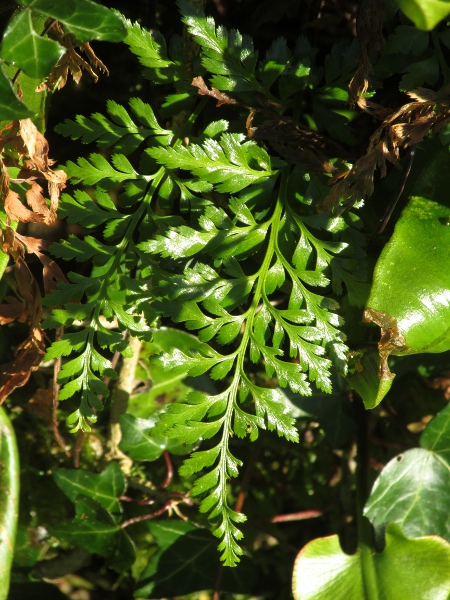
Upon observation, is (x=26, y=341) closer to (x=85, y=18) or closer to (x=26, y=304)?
(x=26, y=304)

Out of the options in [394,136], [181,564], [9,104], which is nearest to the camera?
[9,104]

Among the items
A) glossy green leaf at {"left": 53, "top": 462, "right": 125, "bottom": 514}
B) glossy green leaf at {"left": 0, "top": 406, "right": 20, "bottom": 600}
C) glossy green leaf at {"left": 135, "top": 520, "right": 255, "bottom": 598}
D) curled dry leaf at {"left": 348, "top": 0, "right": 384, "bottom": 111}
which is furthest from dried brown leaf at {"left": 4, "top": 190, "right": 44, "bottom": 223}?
glossy green leaf at {"left": 135, "top": 520, "right": 255, "bottom": 598}

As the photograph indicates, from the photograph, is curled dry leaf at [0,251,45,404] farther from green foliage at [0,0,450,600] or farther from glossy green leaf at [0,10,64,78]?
glossy green leaf at [0,10,64,78]

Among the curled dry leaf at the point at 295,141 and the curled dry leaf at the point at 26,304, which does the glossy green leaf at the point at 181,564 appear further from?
the curled dry leaf at the point at 295,141

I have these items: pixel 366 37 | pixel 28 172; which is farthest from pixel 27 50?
pixel 366 37

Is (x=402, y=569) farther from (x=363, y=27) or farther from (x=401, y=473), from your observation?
(x=363, y=27)

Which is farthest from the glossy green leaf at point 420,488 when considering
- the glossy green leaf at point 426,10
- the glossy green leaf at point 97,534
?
the glossy green leaf at point 426,10
